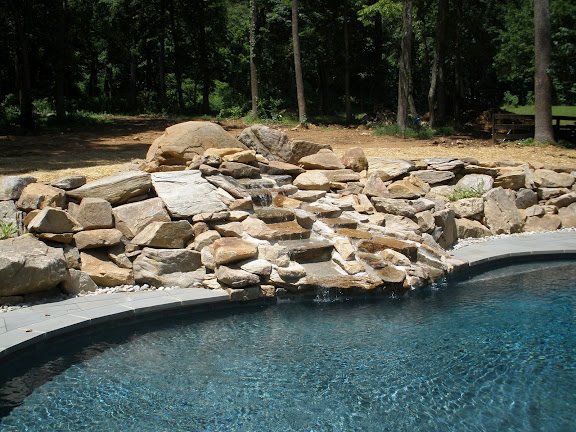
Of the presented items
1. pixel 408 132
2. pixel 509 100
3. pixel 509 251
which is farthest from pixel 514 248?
pixel 509 100

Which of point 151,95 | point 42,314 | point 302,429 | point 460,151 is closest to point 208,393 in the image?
point 302,429

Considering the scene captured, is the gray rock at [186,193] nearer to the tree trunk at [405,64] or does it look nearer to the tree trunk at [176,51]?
the tree trunk at [405,64]

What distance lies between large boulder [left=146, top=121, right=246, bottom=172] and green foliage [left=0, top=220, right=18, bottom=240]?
95.0 inches

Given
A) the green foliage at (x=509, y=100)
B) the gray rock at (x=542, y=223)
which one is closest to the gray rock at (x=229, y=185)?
the gray rock at (x=542, y=223)

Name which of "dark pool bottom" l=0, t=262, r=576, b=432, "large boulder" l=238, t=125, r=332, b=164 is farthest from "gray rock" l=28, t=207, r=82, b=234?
"large boulder" l=238, t=125, r=332, b=164

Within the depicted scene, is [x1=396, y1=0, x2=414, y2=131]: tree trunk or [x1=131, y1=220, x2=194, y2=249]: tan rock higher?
[x1=396, y1=0, x2=414, y2=131]: tree trunk

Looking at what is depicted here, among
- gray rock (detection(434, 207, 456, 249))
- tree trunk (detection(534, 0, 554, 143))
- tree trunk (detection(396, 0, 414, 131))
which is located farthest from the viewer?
tree trunk (detection(396, 0, 414, 131))

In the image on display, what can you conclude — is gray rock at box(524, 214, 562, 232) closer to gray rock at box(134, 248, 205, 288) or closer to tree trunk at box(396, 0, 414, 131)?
tree trunk at box(396, 0, 414, 131)

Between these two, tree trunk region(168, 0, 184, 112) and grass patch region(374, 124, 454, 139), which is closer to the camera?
grass patch region(374, 124, 454, 139)

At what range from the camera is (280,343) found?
5871 mm

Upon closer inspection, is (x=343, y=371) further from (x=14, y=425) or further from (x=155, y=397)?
(x=14, y=425)

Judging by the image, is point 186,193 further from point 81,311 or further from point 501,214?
point 501,214

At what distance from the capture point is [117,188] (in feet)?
26.6

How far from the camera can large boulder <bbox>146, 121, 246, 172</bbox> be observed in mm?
9500
